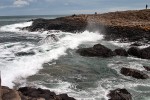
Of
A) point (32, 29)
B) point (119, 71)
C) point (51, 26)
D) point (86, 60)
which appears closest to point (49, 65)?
point (86, 60)

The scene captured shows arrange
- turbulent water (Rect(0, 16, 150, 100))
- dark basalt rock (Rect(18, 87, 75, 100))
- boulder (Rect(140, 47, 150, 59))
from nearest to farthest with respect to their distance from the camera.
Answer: dark basalt rock (Rect(18, 87, 75, 100)), turbulent water (Rect(0, 16, 150, 100)), boulder (Rect(140, 47, 150, 59))

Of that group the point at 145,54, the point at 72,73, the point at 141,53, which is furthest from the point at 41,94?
the point at 141,53

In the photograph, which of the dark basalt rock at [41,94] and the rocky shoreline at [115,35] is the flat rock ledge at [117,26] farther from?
the dark basalt rock at [41,94]

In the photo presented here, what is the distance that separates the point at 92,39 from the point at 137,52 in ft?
44.1

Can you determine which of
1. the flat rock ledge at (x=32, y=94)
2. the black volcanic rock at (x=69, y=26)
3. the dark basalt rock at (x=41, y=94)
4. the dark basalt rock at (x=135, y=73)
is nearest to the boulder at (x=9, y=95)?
the flat rock ledge at (x=32, y=94)

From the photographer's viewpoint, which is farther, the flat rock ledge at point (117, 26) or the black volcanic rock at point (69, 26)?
the black volcanic rock at point (69, 26)

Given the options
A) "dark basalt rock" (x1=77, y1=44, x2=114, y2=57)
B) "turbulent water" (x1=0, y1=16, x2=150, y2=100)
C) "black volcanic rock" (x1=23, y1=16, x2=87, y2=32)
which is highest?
"black volcanic rock" (x1=23, y1=16, x2=87, y2=32)

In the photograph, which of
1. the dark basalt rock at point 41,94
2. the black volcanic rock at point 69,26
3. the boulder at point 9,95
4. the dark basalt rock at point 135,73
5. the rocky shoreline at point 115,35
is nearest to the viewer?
the boulder at point 9,95

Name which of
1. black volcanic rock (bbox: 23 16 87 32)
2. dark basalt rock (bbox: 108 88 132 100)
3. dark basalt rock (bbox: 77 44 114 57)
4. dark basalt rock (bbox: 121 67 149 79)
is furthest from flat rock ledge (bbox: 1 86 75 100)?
black volcanic rock (bbox: 23 16 87 32)

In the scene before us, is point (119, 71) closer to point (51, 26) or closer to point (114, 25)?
point (114, 25)

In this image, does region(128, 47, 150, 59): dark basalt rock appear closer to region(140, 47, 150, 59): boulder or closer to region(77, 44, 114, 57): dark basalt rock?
region(140, 47, 150, 59): boulder

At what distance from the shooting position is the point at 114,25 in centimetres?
4097

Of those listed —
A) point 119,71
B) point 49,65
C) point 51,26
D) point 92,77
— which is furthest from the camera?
point 51,26

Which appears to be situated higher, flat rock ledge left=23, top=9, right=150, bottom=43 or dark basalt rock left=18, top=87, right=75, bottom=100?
flat rock ledge left=23, top=9, right=150, bottom=43
